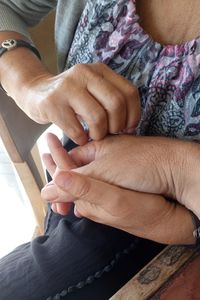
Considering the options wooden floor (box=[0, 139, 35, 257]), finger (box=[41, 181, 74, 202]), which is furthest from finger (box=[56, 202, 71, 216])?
wooden floor (box=[0, 139, 35, 257])

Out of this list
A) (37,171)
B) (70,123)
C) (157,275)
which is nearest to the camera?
(157,275)

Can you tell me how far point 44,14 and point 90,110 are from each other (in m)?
0.43

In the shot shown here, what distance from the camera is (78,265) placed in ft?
2.10

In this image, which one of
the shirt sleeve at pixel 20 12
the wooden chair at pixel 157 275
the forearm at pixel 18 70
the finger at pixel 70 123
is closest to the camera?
the wooden chair at pixel 157 275

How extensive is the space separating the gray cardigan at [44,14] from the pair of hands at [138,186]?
29 centimetres

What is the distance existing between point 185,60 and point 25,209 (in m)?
1.10

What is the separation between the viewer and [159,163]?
0.56 m

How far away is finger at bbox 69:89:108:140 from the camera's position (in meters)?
0.53

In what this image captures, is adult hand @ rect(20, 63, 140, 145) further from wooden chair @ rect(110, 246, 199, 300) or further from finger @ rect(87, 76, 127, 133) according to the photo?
wooden chair @ rect(110, 246, 199, 300)

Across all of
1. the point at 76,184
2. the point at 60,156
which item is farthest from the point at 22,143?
the point at 76,184

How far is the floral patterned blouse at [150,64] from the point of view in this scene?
0.59 metres

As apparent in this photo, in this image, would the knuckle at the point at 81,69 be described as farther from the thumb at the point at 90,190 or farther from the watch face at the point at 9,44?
the watch face at the point at 9,44

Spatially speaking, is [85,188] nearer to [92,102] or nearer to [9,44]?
[92,102]

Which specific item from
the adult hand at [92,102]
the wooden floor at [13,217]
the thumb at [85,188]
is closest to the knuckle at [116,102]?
the adult hand at [92,102]
